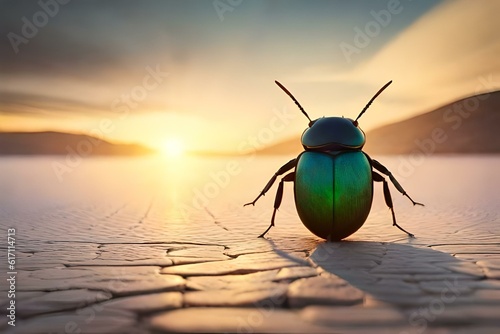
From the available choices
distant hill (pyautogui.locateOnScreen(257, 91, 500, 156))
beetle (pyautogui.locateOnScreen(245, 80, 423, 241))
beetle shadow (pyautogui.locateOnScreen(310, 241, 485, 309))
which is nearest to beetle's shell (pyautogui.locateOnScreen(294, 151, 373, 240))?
beetle (pyautogui.locateOnScreen(245, 80, 423, 241))

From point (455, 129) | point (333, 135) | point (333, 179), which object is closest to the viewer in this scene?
point (333, 179)

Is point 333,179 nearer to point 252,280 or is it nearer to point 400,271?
point 400,271

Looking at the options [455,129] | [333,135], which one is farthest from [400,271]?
[455,129]

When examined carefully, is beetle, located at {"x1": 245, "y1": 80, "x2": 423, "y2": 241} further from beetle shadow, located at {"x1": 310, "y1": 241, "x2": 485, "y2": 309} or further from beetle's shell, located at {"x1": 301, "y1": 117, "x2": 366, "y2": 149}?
beetle shadow, located at {"x1": 310, "y1": 241, "x2": 485, "y2": 309}

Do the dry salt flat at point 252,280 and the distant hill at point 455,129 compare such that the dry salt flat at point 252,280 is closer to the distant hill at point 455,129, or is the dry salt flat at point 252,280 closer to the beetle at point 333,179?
the beetle at point 333,179

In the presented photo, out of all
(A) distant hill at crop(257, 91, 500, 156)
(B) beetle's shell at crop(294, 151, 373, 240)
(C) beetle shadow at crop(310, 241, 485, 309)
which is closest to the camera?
(C) beetle shadow at crop(310, 241, 485, 309)

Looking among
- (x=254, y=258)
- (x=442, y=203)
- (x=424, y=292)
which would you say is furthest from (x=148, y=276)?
(x=442, y=203)

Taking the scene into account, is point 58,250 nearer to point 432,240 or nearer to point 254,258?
point 254,258
